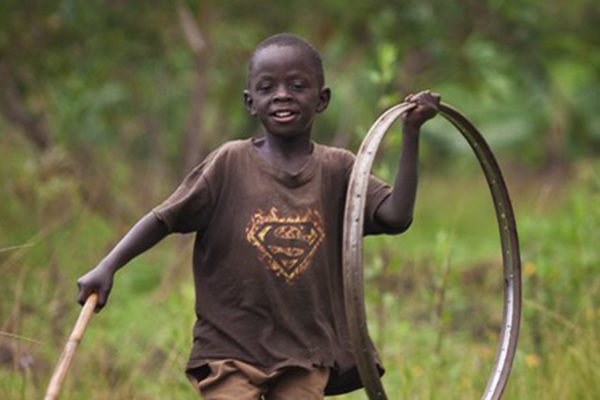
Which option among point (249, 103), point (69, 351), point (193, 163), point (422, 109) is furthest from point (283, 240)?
point (193, 163)

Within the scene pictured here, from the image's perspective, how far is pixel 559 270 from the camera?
704cm

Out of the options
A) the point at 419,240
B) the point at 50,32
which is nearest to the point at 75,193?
the point at 50,32

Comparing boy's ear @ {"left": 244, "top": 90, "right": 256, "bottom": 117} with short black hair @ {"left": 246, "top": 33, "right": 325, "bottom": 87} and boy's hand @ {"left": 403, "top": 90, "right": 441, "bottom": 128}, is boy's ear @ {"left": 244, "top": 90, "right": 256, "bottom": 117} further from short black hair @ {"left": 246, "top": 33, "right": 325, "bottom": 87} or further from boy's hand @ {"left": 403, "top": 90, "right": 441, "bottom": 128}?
boy's hand @ {"left": 403, "top": 90, "right": 441, "bottom": 128}

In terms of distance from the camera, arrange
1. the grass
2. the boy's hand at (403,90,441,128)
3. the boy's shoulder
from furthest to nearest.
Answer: the grass < the boy's shoulder < the boy's hand at (403,90,441,128)

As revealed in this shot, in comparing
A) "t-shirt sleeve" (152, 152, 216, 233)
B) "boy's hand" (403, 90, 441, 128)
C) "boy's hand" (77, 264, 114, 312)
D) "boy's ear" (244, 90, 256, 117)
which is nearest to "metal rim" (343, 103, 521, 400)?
"boy's hand" (403, 90, 441, 128)

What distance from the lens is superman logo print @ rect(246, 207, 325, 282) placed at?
3.77 metres

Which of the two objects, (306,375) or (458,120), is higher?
(458,120)

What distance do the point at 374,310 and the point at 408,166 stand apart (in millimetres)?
3312

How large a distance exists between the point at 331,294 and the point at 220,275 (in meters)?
0.32

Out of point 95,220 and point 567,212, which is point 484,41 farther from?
point 95,220

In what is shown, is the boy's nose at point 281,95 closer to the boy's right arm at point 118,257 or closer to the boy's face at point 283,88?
the boy's face at point 283,88

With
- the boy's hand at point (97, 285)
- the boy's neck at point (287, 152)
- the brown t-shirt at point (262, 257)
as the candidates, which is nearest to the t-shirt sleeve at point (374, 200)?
the brown t-shirt at point (262, 257)

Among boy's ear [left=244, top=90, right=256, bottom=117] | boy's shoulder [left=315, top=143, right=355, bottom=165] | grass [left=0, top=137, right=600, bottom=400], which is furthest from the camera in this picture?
grass [left=0, top=137, right=600, bottom=400]

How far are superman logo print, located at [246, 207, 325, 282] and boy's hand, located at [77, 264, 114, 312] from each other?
45 cm
